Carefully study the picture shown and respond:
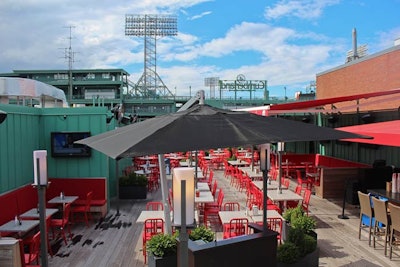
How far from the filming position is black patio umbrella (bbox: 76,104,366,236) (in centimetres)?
287

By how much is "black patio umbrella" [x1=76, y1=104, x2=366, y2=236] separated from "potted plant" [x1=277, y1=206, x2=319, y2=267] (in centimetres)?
221

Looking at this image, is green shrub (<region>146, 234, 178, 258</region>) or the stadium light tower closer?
A: green shrub (<region>146, 234, 178, 258</region>)

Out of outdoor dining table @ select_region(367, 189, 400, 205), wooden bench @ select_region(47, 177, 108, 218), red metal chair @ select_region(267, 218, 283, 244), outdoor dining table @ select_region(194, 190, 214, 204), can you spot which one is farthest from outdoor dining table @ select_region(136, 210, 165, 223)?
outdoor dining table @ select_region(367, 189, 400, 205)

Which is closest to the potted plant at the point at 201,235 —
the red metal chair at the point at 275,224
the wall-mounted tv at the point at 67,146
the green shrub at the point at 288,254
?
the green shrub at the point at 288,254

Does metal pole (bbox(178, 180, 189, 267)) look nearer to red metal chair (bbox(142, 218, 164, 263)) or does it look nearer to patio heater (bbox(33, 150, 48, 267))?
patio heater (bbox(33, 150, 48, 267))

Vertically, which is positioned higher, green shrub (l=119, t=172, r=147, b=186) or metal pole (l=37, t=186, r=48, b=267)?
metal pole (l=37, t=186, r=48, b=267)

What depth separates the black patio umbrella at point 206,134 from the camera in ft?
9.40

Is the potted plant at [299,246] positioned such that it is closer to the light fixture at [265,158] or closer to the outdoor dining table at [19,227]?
the light fixture at [265,158]

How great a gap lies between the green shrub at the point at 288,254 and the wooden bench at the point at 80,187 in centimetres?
602

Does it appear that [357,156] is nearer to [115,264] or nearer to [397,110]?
[397,110]

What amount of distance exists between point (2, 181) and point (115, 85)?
64.6 m

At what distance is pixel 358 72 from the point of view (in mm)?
14703

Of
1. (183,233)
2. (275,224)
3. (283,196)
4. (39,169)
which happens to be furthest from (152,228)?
(183,233)

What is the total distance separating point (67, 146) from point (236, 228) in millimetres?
5613
